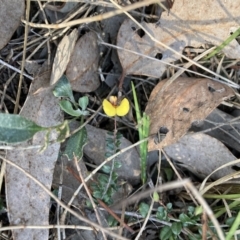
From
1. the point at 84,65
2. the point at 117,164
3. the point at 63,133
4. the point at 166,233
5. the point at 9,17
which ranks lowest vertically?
the point at 166,233

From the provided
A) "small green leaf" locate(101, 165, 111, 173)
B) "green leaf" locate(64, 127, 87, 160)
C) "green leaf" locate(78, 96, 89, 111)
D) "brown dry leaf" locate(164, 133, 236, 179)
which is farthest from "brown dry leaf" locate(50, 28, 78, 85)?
"brown dry leaf" locate(164, 133, 236, 179)

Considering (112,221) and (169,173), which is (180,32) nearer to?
(169,173)

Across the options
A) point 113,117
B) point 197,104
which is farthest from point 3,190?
point 197,104

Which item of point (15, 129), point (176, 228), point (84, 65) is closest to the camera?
point (15, 129)

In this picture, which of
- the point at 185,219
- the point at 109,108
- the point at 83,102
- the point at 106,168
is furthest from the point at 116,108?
the point at 185,219

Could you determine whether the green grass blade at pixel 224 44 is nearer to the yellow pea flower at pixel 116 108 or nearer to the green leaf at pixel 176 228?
the yellow pea flower at pixel 116 108

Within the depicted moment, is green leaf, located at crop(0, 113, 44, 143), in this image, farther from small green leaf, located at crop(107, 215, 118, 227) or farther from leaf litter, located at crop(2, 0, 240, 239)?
small green leaf, located at crop(107, 215, 118, 227)
